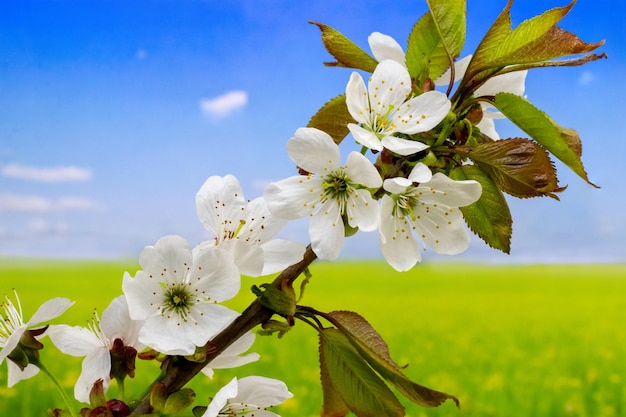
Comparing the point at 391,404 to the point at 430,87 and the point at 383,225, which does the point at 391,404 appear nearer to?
the point at 383,225

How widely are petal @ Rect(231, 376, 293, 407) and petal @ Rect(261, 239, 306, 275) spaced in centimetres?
15

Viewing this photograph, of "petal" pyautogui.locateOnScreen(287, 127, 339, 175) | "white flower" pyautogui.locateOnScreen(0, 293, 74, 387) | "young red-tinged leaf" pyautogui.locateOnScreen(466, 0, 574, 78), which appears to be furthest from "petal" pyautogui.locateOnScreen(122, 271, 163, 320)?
"young red-tinged leaf" pyautogui.locateOnScreen(466, 0, 574, 78)

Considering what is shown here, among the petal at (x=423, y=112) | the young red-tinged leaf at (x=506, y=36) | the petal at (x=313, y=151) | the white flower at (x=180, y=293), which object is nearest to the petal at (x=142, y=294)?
the white flower at (x=180, y=293)

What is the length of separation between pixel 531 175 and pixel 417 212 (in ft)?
0.43

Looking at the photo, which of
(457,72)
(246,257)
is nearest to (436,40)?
(457,72)

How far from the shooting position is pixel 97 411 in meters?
0.71

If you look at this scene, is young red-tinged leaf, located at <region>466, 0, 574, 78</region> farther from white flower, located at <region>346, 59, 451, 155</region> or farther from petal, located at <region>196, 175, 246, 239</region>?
petal, located at <region>196, 175, 246, 239</region>

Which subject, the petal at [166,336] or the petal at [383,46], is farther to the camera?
the petal at [383,46]

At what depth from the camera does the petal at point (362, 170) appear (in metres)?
0.69

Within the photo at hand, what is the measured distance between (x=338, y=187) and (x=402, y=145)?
92 mm

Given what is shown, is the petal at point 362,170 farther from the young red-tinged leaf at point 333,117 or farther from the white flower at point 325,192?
the young red-tinged leaf at point 333,117

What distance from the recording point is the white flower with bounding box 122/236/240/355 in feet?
2.29

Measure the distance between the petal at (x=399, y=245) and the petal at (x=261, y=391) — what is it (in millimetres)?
209

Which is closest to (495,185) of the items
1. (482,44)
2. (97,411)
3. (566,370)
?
(482,44)
